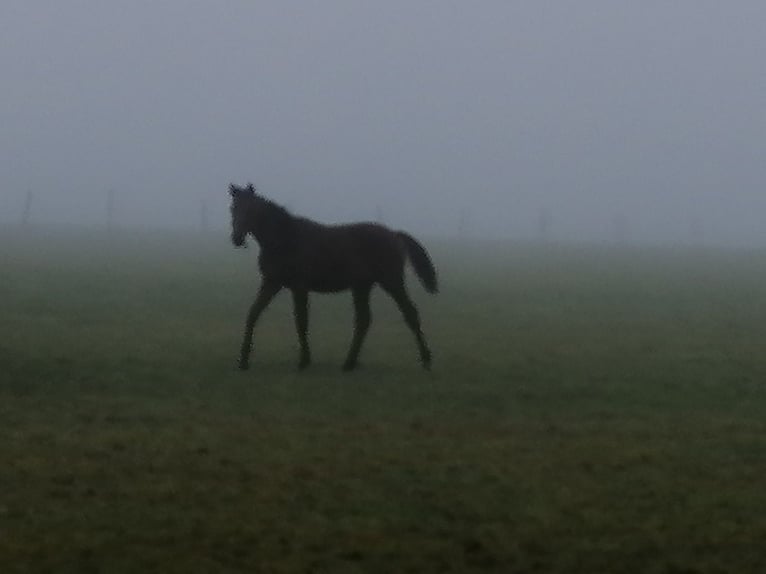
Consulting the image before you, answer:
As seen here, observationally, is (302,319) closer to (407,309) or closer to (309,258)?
(309,258)

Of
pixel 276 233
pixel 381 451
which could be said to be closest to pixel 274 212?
pixel 276 233

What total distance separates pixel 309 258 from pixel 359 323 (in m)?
0.98

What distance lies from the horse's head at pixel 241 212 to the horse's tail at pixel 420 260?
1790mm

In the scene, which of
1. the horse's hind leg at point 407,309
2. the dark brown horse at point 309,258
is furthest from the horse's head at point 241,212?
the horse's hind leg at point 407,309

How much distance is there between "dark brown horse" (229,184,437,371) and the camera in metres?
13.9

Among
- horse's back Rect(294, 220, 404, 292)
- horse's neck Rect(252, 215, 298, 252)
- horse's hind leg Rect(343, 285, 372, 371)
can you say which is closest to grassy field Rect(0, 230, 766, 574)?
horse's hind leg Rect(343, 285, 372, 371)

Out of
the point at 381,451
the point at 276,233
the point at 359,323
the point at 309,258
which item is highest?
the point at 276,233

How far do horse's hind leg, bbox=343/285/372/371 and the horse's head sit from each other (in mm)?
1437

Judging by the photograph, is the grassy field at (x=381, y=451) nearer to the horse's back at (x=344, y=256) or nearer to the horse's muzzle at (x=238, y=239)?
the horse's back at (x=344, y=256)

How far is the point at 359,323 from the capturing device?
562 inches

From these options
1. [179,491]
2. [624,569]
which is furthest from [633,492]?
[179,491]

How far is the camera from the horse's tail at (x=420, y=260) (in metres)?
14.5

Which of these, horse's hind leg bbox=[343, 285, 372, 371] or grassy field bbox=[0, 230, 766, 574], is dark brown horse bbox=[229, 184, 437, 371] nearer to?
horse's hind leg bbox=[343, 285, 372, 371]

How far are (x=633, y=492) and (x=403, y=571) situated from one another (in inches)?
88.0
